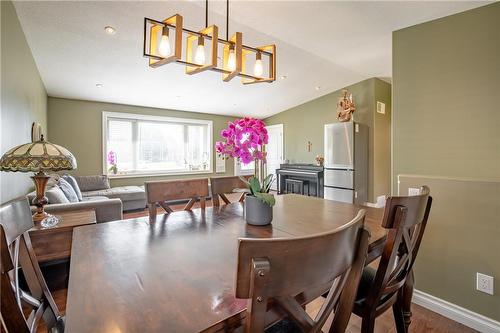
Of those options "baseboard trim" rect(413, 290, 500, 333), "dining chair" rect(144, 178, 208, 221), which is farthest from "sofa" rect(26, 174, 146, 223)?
"baseboard trim" rect(413, 290, 500, 333)

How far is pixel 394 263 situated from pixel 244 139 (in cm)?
94

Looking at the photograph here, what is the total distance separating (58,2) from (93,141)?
11.1 feet

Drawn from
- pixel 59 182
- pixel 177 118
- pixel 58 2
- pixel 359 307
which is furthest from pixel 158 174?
pixel 359 307

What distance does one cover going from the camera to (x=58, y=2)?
237 cm

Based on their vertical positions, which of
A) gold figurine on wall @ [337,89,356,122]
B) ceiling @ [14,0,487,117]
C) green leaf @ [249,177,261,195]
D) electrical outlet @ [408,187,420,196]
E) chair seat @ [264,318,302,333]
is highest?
ceiling @ [14,0,487,117]

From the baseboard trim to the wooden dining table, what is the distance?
101cm

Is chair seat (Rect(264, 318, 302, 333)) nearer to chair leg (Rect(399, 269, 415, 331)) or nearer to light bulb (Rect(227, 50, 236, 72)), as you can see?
chair leg (Rect(399, 269, 415, 331))

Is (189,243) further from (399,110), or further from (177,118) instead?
(177,118)

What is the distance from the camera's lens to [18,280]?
985mm

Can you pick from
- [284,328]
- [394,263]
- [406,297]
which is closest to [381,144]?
[406,297]

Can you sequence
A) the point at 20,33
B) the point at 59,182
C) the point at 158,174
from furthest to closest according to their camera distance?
1. the point at 158,174
2. the point at 59,182
3. the point at 20,33

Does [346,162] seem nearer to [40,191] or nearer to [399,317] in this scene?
[399,317]

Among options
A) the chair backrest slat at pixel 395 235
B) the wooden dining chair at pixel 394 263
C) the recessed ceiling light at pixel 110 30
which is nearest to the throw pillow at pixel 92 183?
the recessed ceiling light at pixel 110 30

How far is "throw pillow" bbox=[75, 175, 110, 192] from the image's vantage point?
4.81 metres
